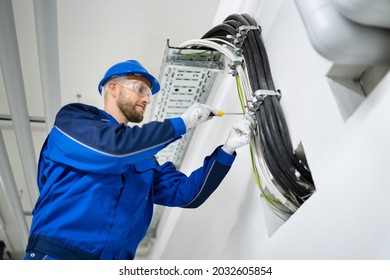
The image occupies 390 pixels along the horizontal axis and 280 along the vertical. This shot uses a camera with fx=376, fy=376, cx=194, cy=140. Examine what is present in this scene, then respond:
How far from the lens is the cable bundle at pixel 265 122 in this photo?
3.75 feet

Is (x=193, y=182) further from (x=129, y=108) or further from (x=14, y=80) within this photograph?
(x=14, y=80)

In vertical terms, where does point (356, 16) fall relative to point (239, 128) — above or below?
above

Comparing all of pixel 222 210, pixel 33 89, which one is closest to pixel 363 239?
pixel 222 210

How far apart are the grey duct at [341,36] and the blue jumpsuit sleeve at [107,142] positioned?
1.92ft

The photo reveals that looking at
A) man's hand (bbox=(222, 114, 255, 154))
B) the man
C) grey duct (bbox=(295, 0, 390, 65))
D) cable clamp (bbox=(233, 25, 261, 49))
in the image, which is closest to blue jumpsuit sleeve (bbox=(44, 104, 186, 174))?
the man

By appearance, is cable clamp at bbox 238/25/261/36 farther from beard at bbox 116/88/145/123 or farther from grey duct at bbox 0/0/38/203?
grey duct at bbox 0/0/38/203

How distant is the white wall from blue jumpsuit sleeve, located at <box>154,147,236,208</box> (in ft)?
0.54

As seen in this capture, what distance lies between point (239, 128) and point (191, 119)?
171 millimetres

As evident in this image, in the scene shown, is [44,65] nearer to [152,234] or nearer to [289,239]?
[289,239]

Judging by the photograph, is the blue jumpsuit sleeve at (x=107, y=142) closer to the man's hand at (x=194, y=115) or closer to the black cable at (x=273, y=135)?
the man's hand at (x=194, y=115)

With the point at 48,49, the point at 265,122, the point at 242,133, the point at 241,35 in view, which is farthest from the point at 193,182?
the point at 48,49

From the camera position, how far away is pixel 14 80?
1638 millimetres

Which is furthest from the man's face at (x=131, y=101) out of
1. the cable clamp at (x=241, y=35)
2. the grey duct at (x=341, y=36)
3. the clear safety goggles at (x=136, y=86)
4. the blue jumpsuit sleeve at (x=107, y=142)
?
the grey duct at (x=341, y=36)

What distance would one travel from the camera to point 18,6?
5.54ft
